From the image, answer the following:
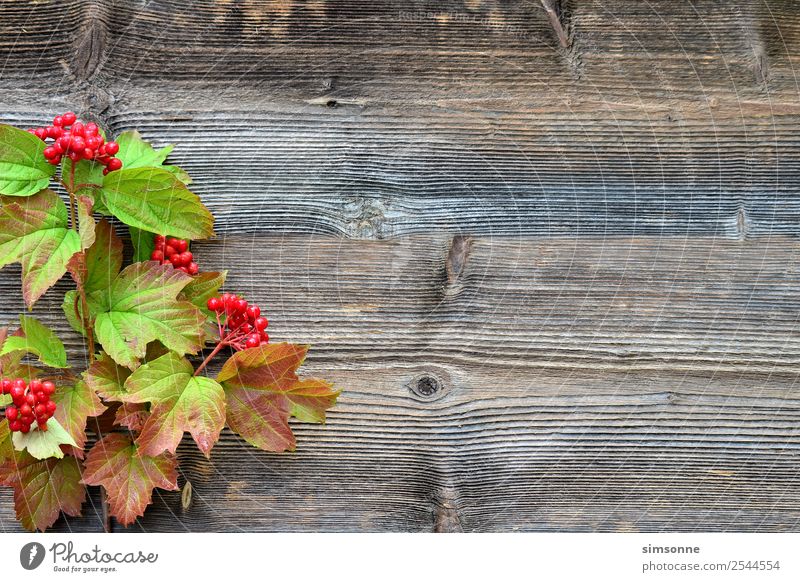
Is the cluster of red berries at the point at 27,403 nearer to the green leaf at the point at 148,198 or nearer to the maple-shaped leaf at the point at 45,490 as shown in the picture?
the maple-shaped leaf at the point at 45,490

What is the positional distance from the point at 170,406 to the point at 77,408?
0.11m

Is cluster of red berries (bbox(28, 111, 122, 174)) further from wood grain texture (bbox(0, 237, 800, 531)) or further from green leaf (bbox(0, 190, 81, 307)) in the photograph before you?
wood grain texture (bbox(0, 237, 800, 531))

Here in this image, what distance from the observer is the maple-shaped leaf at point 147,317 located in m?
0.76

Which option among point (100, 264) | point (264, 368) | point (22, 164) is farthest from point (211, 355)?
point (22, 164)

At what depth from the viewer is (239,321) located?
0.80 m

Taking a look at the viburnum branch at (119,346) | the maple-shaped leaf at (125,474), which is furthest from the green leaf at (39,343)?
the maple-shaped leaf at (125,474)

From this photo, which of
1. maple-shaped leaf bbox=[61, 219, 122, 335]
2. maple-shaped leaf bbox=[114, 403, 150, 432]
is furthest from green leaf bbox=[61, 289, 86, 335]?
maple-shaped leaf bbox=[114, 403, 150, 432]

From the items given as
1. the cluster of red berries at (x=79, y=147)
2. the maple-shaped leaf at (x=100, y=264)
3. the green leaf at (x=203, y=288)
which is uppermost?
the cluster of red berries at (x=79, y=147)

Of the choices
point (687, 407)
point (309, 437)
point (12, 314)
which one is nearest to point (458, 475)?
point (309, 437)

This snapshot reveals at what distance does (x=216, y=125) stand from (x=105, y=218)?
0.17 m

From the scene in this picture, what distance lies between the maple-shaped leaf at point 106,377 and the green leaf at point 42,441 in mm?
55

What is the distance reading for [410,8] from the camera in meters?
0.86

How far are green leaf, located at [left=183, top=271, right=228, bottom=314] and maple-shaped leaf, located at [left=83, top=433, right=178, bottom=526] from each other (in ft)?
0.54

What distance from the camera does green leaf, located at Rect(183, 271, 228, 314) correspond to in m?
0.81
